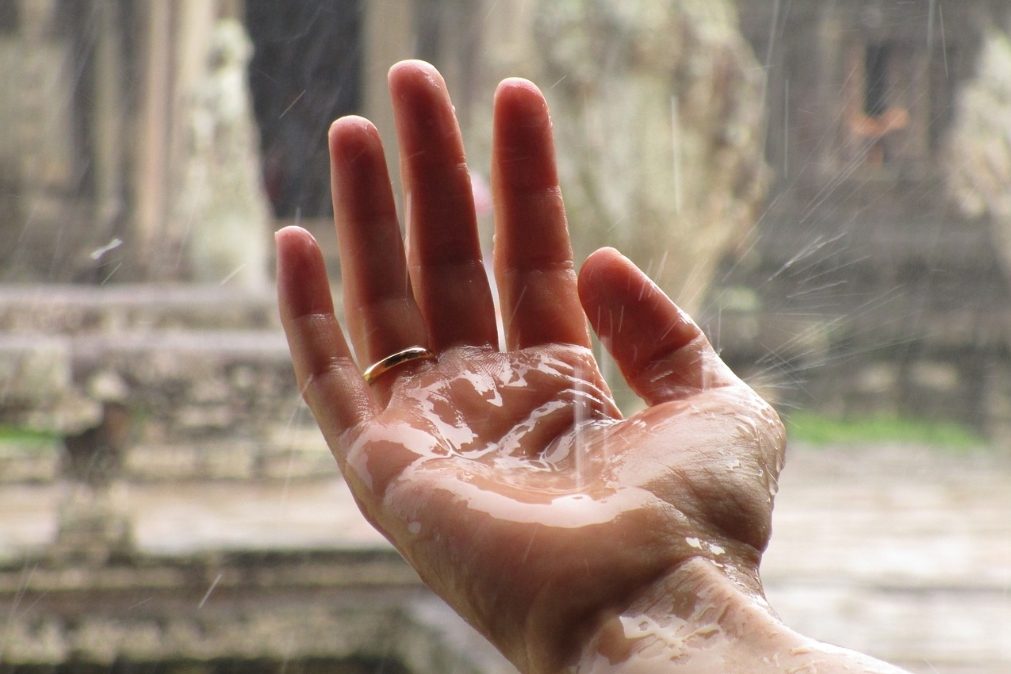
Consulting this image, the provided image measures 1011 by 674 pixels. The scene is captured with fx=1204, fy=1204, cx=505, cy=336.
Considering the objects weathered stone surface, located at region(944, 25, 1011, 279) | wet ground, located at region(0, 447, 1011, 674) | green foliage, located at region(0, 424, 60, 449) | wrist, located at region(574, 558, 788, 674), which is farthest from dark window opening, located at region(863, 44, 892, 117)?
wrist, located at region(574, 558, 788, 674)

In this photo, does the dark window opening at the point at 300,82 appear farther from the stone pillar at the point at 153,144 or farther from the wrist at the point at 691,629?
the wrist at the point at 691,629

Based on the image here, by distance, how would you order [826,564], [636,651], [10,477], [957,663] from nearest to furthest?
[636,651], [957,663], [826,564], [10,477]

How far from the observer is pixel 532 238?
4.39ft

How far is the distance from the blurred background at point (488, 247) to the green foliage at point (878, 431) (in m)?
0.04

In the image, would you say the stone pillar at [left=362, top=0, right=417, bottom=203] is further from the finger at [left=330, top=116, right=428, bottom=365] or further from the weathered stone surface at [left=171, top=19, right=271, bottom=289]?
the finger at [left=330, top=116, right=428, bottom=365]

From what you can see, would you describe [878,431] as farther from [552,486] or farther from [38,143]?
[552,486]

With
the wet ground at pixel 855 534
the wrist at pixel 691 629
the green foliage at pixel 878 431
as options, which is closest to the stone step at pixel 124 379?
the wet ground at pixel 855 534

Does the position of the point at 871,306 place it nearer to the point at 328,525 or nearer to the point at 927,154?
the point at 927,154

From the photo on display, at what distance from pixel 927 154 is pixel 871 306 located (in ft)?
4.12

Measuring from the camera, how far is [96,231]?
906 centimetres

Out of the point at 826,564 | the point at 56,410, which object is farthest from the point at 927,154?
the point at 56,410

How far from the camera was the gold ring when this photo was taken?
1.29 metres

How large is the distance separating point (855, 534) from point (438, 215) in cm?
437

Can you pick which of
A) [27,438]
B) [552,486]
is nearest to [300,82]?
[27,438]
